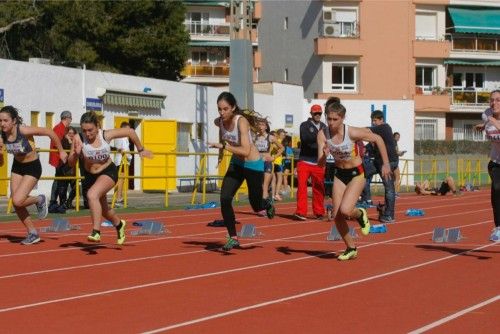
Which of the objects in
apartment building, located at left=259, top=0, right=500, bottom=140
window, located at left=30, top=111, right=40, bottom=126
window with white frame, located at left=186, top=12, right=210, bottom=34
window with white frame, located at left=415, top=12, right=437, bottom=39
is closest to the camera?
window, located at left=30, top=111, right=40, bottom=126

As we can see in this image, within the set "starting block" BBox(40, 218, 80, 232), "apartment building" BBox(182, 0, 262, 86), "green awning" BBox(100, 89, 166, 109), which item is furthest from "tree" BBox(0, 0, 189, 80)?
"starting block" BBox(40, 218, 80, 232)

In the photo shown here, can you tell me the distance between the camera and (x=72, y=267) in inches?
528

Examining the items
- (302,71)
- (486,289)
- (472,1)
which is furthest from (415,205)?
(472,1)

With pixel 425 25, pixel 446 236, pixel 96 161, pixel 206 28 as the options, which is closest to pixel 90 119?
pixel 96 161

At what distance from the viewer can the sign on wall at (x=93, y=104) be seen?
33094mm

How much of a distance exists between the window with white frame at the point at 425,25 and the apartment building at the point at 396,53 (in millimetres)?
18

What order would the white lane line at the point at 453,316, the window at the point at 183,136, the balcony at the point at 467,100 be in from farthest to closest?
the balcony at the point at 467,100 < the window at the point at 183,136 < the white lane line at the point at 453,316

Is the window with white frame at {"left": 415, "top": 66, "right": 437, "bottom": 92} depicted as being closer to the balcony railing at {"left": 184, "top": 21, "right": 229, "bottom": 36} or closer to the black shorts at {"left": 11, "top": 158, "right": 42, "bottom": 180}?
the balcony railing at {"left": 184, "top": 21, "right": 229, "bottom": 36}

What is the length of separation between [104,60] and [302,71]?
1513cm

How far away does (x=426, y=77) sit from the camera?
7412 cm

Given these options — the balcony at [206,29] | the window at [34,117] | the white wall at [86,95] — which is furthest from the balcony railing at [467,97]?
the window at [34,117]

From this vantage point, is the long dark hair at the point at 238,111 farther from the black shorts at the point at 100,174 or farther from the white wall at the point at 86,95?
the white wall at the point at 86,95

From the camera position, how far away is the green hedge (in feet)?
218

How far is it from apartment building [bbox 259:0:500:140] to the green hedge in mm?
3836
